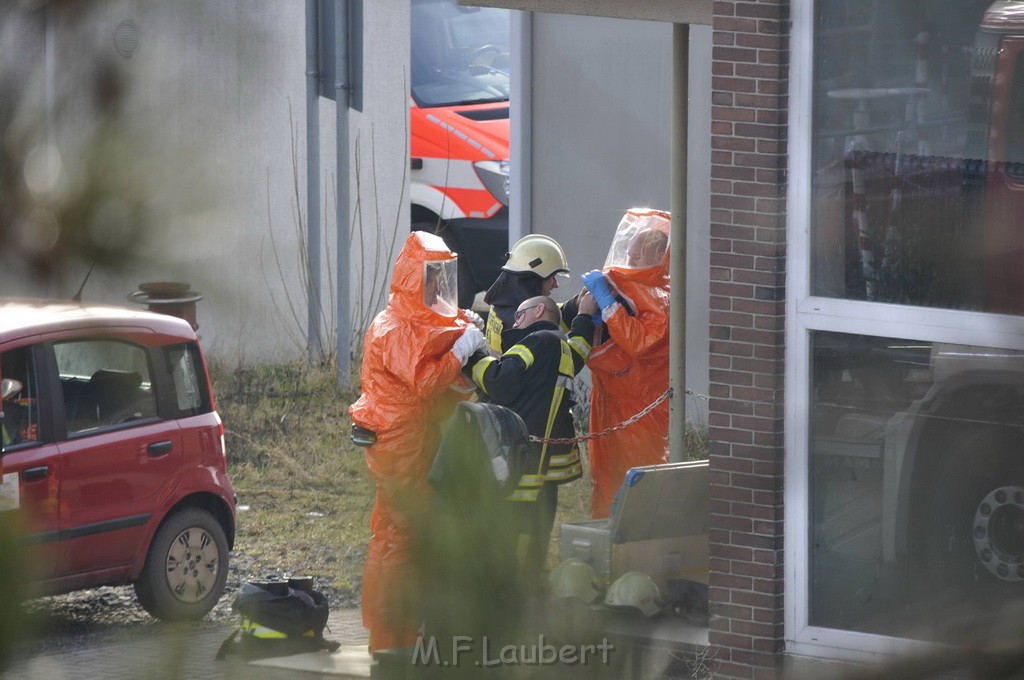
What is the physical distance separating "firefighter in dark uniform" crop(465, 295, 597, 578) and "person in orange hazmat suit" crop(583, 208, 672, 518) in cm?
18

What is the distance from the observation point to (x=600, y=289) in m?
6.90

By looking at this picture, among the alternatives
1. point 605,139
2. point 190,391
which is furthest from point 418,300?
point 605,139

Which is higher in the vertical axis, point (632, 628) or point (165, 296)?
point (165, 296)

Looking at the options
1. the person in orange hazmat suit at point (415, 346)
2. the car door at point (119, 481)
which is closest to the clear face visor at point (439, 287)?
the person in orange hazmat suit at point (415, 346)

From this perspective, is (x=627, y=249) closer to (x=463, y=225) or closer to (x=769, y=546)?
(x=769, y=546)

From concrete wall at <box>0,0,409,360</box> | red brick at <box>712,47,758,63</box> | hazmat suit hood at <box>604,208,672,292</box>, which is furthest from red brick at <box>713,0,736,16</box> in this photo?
concrete wall at <box>0,0,409,360</box>

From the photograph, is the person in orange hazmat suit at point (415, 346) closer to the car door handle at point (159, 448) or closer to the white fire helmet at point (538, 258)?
the white fire helmet at point (538, 258)

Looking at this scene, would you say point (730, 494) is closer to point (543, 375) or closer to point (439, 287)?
point (543, 375)

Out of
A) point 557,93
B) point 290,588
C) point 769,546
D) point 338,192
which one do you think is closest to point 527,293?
point 290,588

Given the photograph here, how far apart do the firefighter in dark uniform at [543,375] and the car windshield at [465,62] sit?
6.83 m

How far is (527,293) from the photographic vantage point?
720 cm

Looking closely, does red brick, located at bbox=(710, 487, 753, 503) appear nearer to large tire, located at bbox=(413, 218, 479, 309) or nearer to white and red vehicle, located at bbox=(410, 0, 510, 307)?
white and red vehicle, located at bbox=(410, 0, 510, 307)

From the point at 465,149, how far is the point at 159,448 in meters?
6.64

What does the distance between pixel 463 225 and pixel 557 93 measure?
3257 mm
